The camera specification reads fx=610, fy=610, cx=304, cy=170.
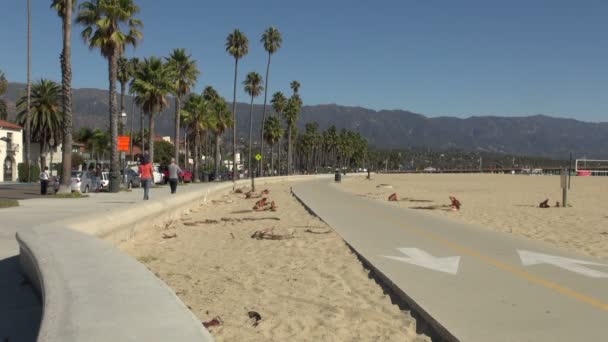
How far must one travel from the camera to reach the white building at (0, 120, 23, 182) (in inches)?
2464

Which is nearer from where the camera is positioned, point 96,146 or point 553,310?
point 553,310

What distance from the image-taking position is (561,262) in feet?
33.5

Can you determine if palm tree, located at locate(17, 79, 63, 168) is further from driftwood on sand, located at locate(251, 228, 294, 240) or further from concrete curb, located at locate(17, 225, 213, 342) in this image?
concrete curb, located at locate(17, 225, 213, 342)

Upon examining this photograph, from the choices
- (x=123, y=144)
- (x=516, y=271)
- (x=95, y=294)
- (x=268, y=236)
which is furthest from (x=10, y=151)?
(x=95, y=294)

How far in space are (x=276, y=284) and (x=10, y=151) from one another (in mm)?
63153

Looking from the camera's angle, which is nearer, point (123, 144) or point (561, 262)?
point (561, 262)

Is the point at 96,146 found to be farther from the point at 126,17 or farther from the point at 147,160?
the point at 147,160

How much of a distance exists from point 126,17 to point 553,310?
30309mm

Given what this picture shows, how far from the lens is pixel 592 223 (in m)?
18.3

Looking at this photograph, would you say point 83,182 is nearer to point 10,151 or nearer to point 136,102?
point 136,102

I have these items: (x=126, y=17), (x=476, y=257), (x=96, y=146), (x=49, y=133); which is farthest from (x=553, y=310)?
(x=96, y=146)

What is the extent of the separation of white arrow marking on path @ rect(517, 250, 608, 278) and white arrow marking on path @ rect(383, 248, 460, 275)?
1.22m

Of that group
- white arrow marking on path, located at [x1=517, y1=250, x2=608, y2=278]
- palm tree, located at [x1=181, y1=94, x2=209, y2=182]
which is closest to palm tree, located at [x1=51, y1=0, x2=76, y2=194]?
white arrow marking on path, located at [x1=517, y1=250, x2=608, y2=278]

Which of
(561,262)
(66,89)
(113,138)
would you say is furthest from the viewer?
(113,138)
